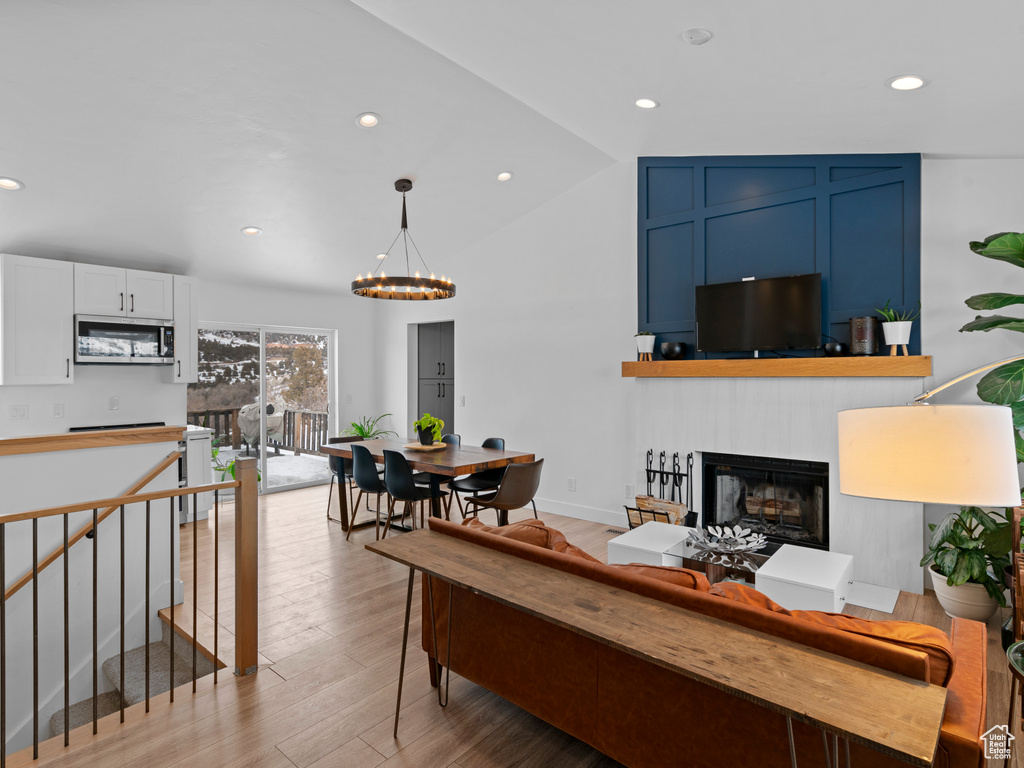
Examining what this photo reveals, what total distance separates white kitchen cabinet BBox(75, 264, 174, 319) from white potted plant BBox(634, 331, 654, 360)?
14.4ft

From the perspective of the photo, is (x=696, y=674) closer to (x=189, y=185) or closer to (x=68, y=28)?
(x=68, y=28)

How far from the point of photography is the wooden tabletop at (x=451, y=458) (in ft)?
13.5

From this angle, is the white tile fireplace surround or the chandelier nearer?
the white tile fireplace surround

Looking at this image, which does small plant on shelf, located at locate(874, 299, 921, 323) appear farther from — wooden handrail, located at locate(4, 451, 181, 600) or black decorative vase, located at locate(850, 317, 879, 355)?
wooden handrail, located at locate(4, 451, 181, 600)

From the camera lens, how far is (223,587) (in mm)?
3752

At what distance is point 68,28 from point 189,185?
1.53 meters

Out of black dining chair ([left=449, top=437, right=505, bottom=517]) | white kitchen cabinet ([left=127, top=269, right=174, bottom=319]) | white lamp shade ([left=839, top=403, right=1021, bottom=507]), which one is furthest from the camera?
white kitchen cabinet ([left=127, top=269, right=174, bottom=319])

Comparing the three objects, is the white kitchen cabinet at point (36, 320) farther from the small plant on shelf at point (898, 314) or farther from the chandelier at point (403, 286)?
the small plant on shelf at point (898, 314)

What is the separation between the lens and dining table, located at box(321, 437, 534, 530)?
13.7 feet

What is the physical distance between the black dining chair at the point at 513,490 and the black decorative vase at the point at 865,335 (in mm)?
2351

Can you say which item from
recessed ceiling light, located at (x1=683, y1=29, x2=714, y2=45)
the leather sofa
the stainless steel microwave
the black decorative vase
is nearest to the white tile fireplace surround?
the black decorative vase

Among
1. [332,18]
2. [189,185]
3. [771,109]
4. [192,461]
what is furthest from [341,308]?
[771,109]

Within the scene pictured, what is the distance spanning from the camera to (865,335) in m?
3.85

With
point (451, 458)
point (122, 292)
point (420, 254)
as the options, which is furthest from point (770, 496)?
point (122, 292)
